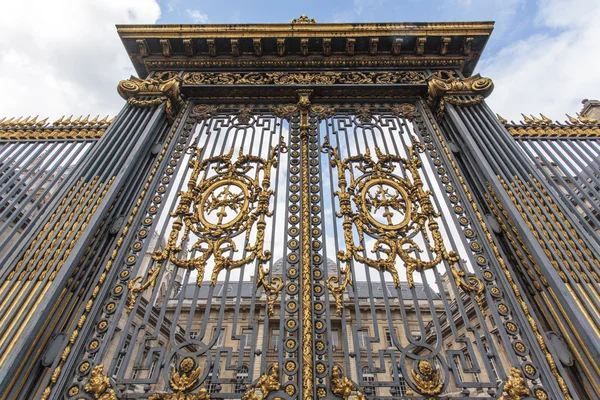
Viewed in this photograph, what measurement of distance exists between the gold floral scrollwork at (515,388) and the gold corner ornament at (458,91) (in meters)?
4.14

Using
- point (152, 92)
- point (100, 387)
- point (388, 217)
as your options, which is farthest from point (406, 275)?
point (152, 92)

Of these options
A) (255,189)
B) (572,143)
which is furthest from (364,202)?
(572,143)

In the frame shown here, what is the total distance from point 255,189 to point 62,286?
2489 mm

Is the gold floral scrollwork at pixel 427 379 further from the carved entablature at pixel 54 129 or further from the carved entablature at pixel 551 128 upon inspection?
the carved entablature at pixel 54 129

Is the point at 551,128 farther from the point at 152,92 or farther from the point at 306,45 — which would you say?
the point at 152,92

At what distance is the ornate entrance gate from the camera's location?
3223 millimetres

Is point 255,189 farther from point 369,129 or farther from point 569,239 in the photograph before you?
point 569,239

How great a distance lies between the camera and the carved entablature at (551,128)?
5703mm

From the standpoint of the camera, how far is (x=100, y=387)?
307 cm

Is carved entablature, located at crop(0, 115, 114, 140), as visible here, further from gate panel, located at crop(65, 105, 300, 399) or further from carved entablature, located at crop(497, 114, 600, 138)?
carved entablature, located at crop(497, 114, 600, 138)

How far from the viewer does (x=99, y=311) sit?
365 cm

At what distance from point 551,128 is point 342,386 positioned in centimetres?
551

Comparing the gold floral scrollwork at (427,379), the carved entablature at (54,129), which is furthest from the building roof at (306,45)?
the gold floral scrollwork at (427,379)

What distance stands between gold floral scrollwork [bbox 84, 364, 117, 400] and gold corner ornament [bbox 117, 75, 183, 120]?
416cm
